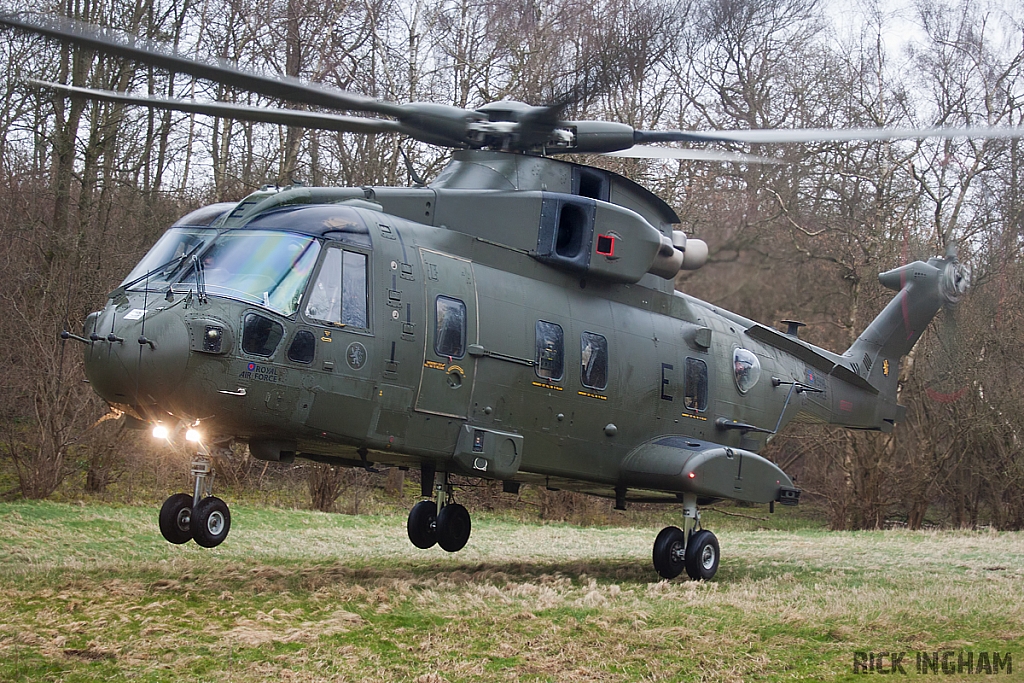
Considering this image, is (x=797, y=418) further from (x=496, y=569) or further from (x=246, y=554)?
(x=246, y=554)

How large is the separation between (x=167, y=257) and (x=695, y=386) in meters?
6.32

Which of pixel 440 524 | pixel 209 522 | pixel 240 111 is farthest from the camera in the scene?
pixel 440 524

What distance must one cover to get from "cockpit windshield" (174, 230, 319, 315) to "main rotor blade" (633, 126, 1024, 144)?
3.68 meters

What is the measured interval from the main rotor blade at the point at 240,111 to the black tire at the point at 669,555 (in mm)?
5421

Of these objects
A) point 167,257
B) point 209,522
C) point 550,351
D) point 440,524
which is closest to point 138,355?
point 167,257

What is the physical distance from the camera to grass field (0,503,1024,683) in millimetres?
7348

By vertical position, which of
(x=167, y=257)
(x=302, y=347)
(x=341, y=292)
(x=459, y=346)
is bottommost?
(x=302, y=347)

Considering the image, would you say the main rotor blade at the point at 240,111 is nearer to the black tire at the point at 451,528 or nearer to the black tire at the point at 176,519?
the black tire at the point at 176,519

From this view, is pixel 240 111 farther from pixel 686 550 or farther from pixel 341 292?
pixel 686 550

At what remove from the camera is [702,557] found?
12.2 meters

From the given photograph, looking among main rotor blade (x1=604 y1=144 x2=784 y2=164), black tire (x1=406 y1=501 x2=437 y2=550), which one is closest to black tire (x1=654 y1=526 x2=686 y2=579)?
black tire (x1=406 y1=501 x2=437 y2=550)

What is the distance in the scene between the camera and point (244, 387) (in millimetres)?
8930

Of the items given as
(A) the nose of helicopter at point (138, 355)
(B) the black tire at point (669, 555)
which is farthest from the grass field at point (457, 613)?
(A) the nose of helicopter at point (138, 355)

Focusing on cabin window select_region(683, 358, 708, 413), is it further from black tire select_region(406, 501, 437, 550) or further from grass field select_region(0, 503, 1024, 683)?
black tire select_region(406, 501, 437, 550)
